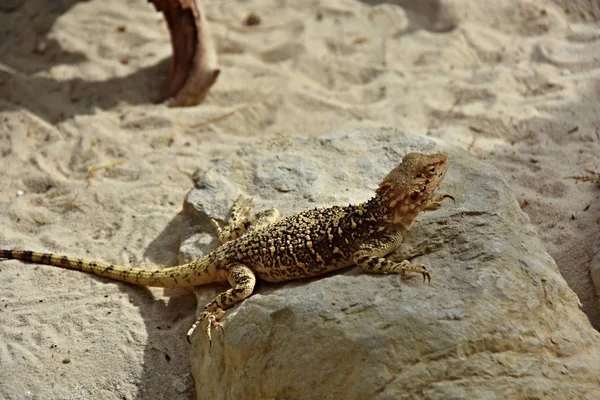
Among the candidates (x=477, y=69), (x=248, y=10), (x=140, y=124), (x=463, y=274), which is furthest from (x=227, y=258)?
(x=248, y=10)

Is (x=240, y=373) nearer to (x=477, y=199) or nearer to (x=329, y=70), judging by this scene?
(x=477, y=199)

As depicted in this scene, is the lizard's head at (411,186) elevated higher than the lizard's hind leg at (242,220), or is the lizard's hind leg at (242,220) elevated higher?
the lizard's head at (411,186)

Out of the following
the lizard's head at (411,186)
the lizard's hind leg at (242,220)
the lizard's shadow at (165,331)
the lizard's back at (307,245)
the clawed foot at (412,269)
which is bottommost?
the lizard's shadow at (165,331)

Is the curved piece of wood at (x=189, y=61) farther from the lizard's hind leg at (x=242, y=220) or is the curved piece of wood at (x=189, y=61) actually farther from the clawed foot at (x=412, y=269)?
the clawed foot at (x=412, y=269)

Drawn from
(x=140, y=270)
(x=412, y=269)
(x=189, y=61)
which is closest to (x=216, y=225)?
(x=140, y=270)

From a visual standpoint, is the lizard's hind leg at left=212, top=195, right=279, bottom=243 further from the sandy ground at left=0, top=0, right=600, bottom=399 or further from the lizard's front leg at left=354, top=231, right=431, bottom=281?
the lizard's front leg at left=354, top=231, right=431, bottom=281

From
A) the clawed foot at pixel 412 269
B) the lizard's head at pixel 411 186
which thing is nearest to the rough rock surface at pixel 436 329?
the clawed foot at pixel 412 269

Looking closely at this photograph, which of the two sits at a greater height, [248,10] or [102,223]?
[248,10]
